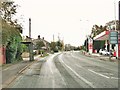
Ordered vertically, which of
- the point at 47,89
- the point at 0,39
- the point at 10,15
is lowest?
the point at 47,89

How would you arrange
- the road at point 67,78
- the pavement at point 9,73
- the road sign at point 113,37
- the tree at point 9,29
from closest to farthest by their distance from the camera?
the road at point 67,78 < the pavement at point 9,73 < the tree at point 9,29 < the road sign at point 113,37

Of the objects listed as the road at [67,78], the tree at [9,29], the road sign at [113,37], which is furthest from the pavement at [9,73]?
the road sign at [113,37]

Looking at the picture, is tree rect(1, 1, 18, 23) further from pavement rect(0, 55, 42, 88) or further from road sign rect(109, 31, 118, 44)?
road sign rect(109, 31, 118, 44)

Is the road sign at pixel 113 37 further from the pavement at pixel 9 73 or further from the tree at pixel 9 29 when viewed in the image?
the pavement at pixel 9 73

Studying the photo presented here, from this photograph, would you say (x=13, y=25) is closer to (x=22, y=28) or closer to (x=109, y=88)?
(x=22, y=28)

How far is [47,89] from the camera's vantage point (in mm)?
13742

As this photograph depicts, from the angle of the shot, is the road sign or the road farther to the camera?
the road sign

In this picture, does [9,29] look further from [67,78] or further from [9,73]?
[67,78]

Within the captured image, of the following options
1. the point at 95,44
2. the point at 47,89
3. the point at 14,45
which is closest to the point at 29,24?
the point at 14,45

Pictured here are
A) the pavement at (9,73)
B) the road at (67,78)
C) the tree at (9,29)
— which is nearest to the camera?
the road at (67,78)

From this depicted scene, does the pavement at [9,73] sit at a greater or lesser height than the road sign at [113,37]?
lesser

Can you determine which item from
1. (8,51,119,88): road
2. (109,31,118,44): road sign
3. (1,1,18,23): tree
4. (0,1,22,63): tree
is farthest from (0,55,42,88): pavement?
(109,31,118,44): road sign

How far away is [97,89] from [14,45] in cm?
3328

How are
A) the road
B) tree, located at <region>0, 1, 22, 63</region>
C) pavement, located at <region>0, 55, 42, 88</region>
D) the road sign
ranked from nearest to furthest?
the road
pavement, located at <region>0, 55, 42, 88</region>
tree, located at <region>0, 1, 22, 63</region>
the road sign
